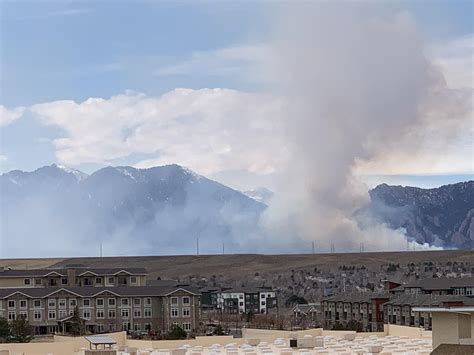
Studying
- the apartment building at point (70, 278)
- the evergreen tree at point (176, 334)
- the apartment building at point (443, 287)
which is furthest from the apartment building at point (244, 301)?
the evergreen tree at point (176, 334)

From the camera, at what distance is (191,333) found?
99438 millimetres

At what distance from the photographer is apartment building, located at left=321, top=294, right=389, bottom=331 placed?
108 metres

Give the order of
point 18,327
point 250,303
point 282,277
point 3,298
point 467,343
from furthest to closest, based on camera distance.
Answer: point 282,277 < point 250,303 < point 3,298 < point 18,327 < point 467,343

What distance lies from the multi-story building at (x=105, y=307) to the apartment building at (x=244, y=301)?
2309cm

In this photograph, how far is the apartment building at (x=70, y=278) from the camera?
368ft

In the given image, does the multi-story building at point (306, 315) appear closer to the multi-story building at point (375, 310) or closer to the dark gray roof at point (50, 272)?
the multi-story building at point (375, 310)

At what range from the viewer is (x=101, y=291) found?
106 metres

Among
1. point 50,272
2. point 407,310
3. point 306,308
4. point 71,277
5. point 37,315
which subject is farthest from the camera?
point 306,308

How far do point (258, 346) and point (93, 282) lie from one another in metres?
51.0

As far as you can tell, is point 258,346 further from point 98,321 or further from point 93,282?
point 93,282

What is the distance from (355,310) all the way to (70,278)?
26.8m

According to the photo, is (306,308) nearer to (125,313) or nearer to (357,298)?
(357,298)

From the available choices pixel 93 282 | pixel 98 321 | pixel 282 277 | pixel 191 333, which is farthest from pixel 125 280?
pixel 282 277

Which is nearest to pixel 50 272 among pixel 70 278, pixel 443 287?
pixel 70 278
